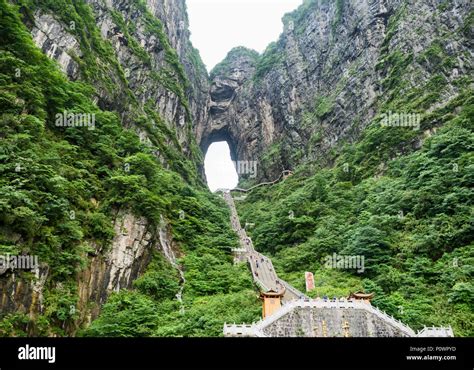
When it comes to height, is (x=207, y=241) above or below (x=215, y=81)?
below

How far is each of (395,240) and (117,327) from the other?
1439cm

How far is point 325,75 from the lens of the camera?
2020 inches

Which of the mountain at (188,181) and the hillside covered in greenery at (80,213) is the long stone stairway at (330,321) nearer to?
the mountain at (188,181)

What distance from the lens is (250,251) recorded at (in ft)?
88.3

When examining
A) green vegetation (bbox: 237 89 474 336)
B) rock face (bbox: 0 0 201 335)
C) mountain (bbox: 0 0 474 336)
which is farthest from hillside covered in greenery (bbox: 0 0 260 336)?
green vegetation (bbox: 237 89 474 336)

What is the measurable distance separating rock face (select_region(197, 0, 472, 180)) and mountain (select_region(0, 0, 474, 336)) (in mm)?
255

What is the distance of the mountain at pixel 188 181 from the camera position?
14070 mm

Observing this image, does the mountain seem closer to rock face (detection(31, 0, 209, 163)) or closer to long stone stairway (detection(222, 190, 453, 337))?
rock face (detection(31, 0, 209, 163))

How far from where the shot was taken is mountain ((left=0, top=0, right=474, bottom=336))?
14.1 m

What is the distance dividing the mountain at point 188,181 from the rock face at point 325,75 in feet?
0.84
